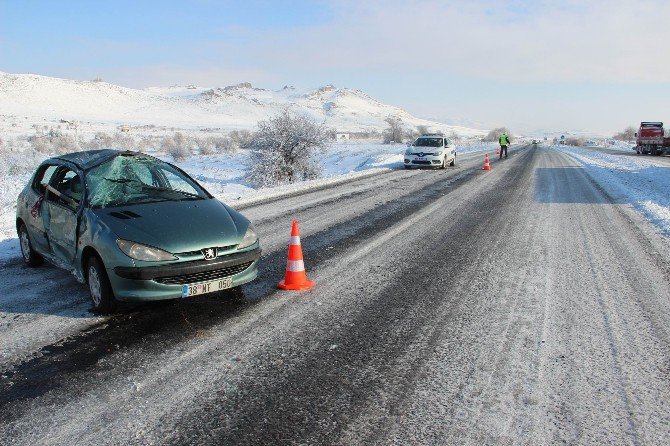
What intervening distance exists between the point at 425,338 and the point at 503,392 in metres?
0.96

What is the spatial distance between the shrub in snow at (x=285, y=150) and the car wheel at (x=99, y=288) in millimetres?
21441

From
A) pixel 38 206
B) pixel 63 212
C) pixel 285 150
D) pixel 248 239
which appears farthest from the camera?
pixel 285 150

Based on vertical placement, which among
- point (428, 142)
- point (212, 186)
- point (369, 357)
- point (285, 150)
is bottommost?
point (212, 186)

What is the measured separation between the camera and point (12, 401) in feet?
10.3

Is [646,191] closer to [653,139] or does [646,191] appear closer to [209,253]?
[209,253]

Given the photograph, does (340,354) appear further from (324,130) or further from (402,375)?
(324,130)

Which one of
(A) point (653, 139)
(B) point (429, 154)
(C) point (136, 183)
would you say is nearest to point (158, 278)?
(C) point (136, 183)

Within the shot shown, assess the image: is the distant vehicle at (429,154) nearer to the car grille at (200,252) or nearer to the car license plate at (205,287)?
the car grille at (200,252)

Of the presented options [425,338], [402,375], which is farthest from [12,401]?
[425,338]

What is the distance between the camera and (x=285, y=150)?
1061 inches

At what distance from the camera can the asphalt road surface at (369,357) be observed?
2.89 meters

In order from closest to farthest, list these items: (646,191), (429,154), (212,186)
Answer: (646,191), (212,186), (429,154)

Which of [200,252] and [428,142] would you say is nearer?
[200,252]

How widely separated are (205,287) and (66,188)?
2.31 meters
